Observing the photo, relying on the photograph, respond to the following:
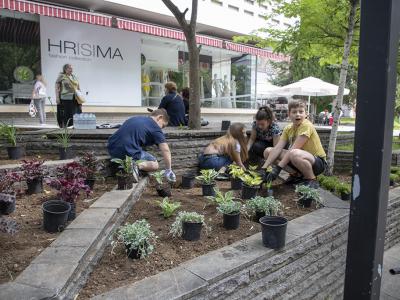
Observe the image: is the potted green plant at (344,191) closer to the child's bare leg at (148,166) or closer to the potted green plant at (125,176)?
the child's bare leg at (148,166)

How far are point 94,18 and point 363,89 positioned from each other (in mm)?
12593

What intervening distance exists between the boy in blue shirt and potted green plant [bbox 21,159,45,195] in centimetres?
111

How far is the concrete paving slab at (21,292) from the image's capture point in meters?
1.97

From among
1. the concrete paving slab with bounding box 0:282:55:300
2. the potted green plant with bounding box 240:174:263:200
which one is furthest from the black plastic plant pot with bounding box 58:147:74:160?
the concrete paving slab with bounding box 0:282:55:300

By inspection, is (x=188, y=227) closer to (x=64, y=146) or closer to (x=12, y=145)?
(x=64, y=146)

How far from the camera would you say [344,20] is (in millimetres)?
6676

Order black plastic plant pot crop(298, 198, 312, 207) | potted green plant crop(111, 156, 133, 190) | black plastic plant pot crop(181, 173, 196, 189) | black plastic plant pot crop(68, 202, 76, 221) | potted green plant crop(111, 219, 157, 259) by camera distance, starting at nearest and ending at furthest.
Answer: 1. potted green plant crop(111, 219, 157, 259)
2. black plastic plant pot crop(68, 202, 76, 221)
3. potted green plant crop(111, 156, 133, 190)
4. black plastic plant pot crop(298, 198, 312, 207)
5. black plastic plant pot crop(181, 173, 196, 189)

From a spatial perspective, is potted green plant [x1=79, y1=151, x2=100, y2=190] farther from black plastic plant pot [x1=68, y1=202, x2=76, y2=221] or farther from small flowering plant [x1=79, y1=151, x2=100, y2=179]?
black plastic plant pot [x1=68, y1=202, x2=76, y2=221]

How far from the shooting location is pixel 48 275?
2.23 metres

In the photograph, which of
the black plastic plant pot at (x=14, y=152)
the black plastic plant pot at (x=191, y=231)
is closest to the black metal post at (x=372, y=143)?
the black plastic plant pot at (x=191, y=231)

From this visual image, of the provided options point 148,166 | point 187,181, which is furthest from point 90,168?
point 187,181

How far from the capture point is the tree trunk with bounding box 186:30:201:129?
729cm

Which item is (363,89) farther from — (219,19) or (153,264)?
(219,19)

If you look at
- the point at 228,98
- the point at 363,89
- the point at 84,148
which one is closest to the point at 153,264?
the point at 363,89
